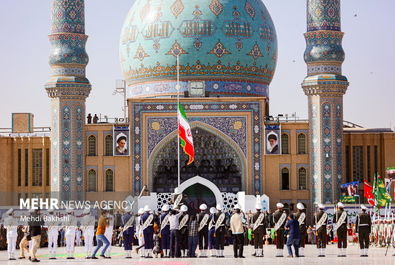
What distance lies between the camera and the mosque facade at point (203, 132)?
40.9m

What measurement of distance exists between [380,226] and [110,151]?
42.5 ft

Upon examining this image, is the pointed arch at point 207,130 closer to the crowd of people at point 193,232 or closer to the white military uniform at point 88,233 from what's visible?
the crowd of people at point 193,232

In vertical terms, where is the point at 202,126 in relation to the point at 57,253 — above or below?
above

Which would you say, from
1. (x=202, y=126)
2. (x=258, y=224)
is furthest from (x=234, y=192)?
(x=258, y=224)

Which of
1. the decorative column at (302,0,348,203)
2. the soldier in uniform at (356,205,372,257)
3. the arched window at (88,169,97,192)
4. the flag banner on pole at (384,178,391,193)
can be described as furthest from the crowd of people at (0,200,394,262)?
the arched window at (88,169,97,192)

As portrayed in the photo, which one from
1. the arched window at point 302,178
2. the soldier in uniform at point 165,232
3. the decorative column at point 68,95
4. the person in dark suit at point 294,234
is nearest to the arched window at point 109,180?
the decorative column at point 68,95

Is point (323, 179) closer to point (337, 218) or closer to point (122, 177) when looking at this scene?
point (122, 177)

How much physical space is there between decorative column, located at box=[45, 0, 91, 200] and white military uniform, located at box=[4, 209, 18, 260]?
480 inches

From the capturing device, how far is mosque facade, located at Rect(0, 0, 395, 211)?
4091 cm

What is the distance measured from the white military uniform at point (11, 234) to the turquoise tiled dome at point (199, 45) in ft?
51.0

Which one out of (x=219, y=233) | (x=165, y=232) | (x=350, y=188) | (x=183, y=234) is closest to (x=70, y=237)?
(x=165, y=232)

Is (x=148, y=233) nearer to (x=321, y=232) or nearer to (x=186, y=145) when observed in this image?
(x=321, y=232)

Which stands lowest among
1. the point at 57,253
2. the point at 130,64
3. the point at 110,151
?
the point at 57,253

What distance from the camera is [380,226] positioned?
32.1m
